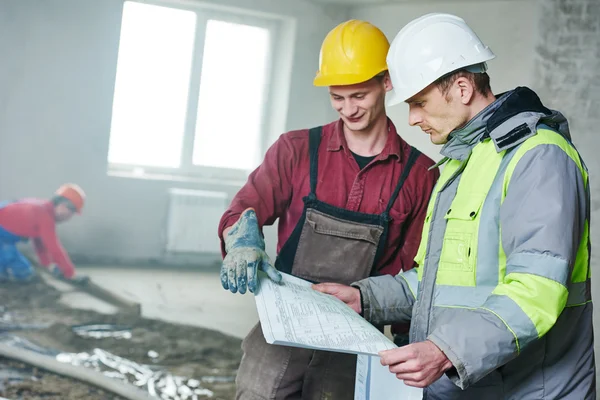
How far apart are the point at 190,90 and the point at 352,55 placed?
438 cm

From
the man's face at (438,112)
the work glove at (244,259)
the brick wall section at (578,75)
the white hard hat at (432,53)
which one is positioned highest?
the brick wall section at (578,75)

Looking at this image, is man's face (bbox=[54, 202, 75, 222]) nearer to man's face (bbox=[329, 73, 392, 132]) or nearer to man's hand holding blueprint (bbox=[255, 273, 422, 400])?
man's face (bbox=[329, 73, 392, 132])

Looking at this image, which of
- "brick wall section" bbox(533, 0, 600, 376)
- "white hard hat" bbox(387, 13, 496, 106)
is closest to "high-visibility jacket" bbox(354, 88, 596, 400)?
"white hard hat" bbox(387, 13, 496, 106)

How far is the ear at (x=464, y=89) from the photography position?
5.59 feet

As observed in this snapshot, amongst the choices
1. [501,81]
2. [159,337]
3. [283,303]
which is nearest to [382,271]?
[283,303]

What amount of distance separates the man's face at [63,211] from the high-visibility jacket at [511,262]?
4.94 meters

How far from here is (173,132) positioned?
21.4ft

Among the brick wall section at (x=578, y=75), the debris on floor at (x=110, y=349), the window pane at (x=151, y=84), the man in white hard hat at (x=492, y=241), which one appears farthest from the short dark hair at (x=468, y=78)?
the window pane at (x=151, y=84)

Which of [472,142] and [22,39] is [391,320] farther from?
[22,39]

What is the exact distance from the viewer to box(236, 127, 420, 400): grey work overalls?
2.30 meters

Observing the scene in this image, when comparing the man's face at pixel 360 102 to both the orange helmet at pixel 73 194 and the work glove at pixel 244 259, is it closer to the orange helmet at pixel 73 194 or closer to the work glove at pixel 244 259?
the work glove at pixel 244 259

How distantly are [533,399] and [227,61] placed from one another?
547 cm

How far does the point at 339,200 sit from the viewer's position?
2.38m

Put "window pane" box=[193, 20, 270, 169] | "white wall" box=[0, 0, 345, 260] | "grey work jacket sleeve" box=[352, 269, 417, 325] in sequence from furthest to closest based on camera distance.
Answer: "window pane" box=[193, 20, 270, 169] < "white wall" box=[0, 0, 345, 260] < "grey work jacket sleeve" box=[352, 269, 417, 325]
